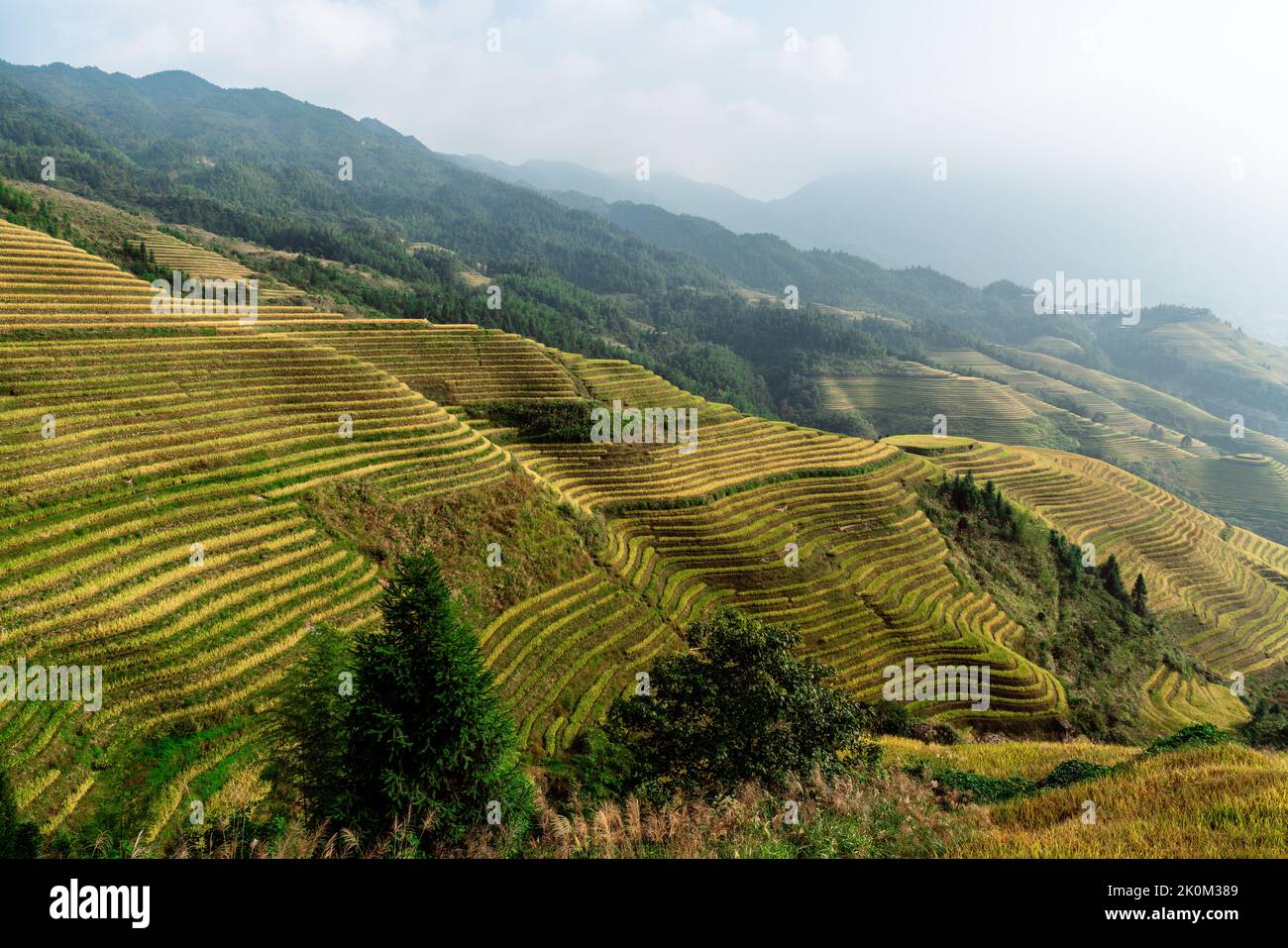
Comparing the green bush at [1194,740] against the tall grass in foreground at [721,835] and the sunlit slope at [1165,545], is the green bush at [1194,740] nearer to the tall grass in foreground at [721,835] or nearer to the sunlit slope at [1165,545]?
the tall grass in foreground at [721,835]

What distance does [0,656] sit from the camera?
15.9 metres

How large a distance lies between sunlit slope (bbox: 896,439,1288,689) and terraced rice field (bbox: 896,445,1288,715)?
0.14 m

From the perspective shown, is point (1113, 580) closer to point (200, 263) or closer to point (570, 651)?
point (570, 651)

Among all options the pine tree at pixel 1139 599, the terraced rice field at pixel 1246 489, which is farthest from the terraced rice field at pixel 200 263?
the terraced rice field at pixel 1246 489

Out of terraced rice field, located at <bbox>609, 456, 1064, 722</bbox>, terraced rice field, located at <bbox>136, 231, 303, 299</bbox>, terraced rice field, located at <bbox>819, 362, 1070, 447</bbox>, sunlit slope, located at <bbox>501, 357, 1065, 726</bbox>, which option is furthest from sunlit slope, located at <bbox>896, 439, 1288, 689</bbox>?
terraced rice field, located at <bbox>136, 231, 303, 299</bbox>

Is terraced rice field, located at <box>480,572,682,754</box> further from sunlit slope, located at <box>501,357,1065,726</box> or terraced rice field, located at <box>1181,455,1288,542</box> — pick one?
terraced rice field, located at <box>1181,455,1288,542</box>

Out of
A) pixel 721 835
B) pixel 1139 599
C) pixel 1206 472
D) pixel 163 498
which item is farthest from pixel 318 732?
pixel 1206 472

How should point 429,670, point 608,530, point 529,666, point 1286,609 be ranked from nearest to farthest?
point 429,670, point 529,666, point 608,530, point 1286,609

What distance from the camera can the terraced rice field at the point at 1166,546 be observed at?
64375 mm

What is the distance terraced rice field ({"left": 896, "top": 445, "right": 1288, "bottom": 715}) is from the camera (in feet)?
211

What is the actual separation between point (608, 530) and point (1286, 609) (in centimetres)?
8909
